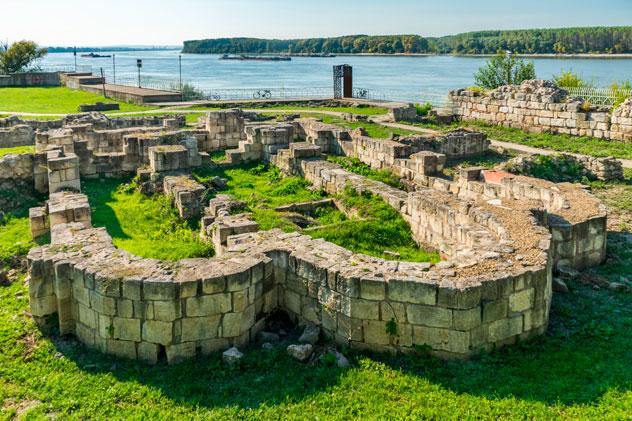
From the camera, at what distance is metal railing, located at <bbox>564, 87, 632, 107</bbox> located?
97.9ft

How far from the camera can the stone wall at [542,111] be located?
83.2ft

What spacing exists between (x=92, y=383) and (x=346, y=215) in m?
8.03

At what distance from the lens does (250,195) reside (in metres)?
16.5

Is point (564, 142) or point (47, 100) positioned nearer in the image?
point (564, 142)

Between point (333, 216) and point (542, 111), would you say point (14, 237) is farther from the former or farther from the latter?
point (542, 111)

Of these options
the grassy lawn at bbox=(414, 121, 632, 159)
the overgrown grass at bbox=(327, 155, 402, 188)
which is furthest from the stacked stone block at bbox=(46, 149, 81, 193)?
the grassy lawn at bbox=(414, 121, 632, 159)

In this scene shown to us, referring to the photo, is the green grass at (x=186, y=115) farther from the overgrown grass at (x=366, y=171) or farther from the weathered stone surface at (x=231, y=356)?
the weathered stone surface at (x=231, y=356)

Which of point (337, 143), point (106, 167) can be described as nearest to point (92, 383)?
point (106, 167)

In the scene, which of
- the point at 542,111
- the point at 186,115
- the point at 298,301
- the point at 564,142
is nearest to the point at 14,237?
the point at 298,301

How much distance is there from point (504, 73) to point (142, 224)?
35555mm

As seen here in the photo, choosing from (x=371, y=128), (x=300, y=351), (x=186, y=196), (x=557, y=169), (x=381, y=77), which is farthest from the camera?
(x=381, y=77)

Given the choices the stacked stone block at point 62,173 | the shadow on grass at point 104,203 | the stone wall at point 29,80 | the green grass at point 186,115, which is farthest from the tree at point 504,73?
the stone wall at point 29,80

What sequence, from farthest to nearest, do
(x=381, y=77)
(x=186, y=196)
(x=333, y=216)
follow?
(x=381, y=77), (x=186, y=196), (x=333, y=216)

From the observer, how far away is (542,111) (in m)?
28.3
